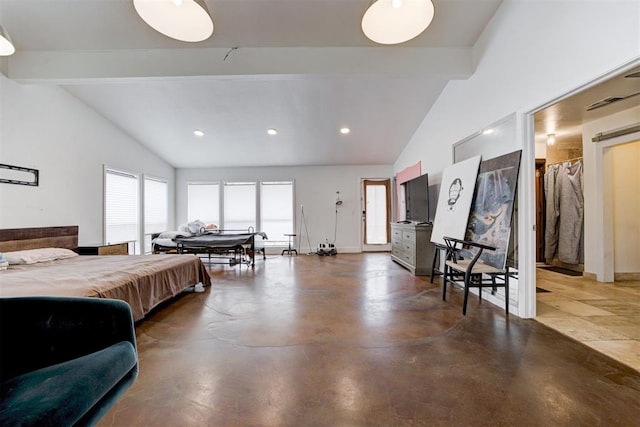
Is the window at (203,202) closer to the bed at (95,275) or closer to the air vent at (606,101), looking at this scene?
the bed at (95,275)

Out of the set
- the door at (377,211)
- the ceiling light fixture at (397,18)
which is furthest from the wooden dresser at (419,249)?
the ceiling light fixture at (397,18)

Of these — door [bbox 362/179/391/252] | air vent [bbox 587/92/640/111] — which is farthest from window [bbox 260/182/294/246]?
air vent [bbox 587/92/640/111]

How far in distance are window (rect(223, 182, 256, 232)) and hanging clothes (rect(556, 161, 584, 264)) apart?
6.77 meters

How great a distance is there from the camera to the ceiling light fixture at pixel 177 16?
1.75m

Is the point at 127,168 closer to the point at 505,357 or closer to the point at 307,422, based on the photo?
the point at 307,422

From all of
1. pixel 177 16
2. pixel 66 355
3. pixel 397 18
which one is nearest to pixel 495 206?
pixel 397 18

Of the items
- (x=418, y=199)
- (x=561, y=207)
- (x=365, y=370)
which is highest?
(x=418, y=199)

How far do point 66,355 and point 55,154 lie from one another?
14.0 ft

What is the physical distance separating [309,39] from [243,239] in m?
3.51

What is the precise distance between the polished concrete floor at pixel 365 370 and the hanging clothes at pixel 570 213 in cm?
303

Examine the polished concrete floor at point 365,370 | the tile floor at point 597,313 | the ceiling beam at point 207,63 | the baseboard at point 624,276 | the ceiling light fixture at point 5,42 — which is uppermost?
the ceiling beam at point 207,63

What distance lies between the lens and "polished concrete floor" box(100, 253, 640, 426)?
1423mm

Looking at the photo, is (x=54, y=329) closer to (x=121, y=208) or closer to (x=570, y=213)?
(x=121, y=208)

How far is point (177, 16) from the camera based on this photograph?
6.02ft
